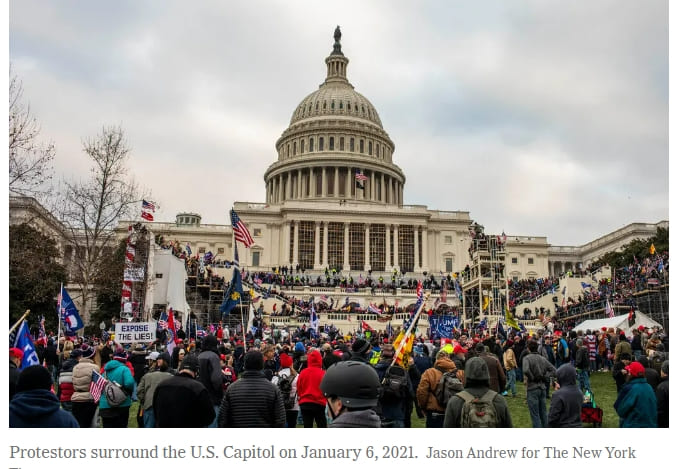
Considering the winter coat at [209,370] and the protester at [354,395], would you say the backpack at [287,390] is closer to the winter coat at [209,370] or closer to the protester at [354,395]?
the winter coat at [209,370]

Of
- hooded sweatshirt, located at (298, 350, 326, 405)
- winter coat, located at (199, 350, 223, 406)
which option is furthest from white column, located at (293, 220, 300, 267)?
winter coat, located at (199, 350, 223, 406)

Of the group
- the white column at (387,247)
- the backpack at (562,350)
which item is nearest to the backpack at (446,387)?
the backpack at (562,350)

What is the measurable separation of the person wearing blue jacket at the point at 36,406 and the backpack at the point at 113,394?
378 centimetres

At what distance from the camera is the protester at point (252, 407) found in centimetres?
723

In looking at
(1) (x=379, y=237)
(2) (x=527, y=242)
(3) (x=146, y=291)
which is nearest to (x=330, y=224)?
(1) (x=379, y=237)

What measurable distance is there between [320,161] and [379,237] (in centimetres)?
2116

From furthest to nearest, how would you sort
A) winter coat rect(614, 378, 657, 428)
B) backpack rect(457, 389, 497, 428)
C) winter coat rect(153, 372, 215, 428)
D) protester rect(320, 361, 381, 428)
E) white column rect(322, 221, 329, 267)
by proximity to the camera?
white column rect(322, 221, 329, 267)
winter coat rect(614, 378, 657, 428)
winter coat rect(153, 372, 215, 428)
backpack rect(457, 389, 497, 428)
protester rect(320, 361, 381, 428)

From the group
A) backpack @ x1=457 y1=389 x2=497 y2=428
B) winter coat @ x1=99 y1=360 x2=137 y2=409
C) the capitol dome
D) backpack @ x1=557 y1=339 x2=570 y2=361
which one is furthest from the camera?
the capitol dome

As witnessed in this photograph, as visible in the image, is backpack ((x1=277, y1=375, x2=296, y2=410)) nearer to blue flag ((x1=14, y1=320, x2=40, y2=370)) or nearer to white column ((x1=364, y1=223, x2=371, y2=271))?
blue flag ((x1=14, y1=320, x2=40, y2=370))

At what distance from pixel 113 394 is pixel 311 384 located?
2863 millimetres

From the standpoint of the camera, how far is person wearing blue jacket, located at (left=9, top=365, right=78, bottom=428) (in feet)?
19.2

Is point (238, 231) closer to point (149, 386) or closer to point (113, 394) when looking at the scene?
point (149, 386)

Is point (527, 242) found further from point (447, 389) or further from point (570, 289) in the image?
point (447, 389)

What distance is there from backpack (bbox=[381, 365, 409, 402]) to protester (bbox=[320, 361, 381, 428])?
519 cm
